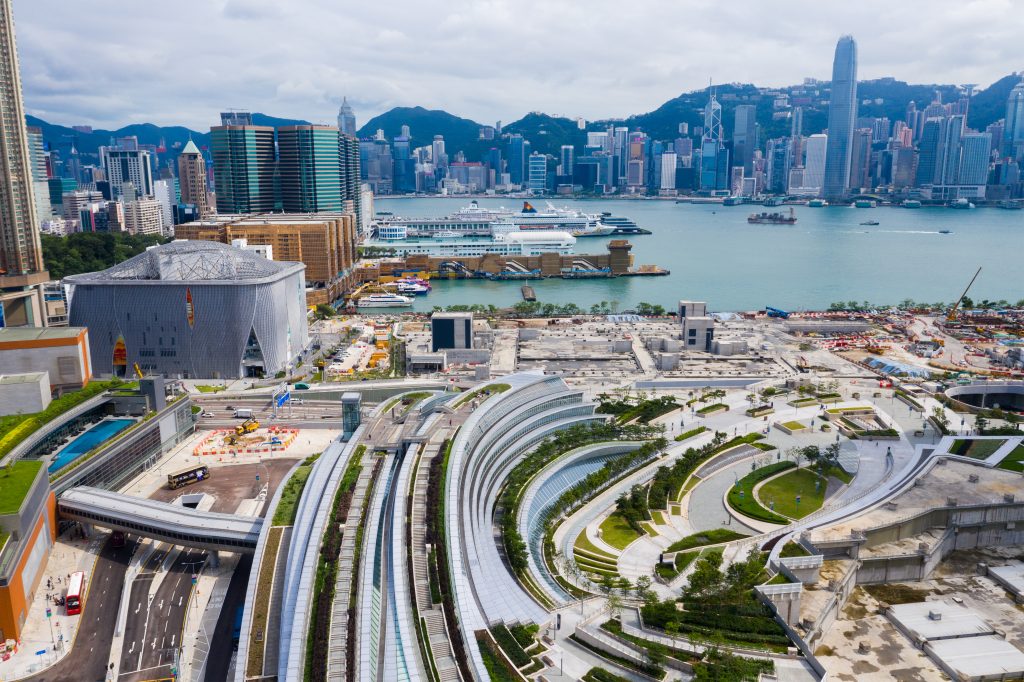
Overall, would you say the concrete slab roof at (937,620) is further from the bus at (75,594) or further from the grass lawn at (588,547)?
the bus at (75,594)

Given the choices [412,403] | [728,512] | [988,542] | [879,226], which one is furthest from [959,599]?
[879,226]

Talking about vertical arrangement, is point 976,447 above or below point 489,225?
below

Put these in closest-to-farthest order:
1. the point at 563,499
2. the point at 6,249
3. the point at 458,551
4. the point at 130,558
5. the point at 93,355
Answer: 1. the point at 458,551
2. the point at 130,558
3. the point at 563,499
4. the point at 93,355
5. the point at 6,249

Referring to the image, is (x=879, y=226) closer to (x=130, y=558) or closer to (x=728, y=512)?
(x=728, y=512)

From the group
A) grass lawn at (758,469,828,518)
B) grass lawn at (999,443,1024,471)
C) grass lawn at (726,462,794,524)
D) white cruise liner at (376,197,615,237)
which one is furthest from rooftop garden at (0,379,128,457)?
white cruise liner at (376,197,615,237)

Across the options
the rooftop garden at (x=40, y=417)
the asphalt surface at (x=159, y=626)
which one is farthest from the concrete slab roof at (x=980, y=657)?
the rooftop garden at (x=40, y=417)

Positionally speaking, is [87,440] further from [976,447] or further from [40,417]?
[976,447]

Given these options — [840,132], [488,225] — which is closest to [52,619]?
[488,225]
